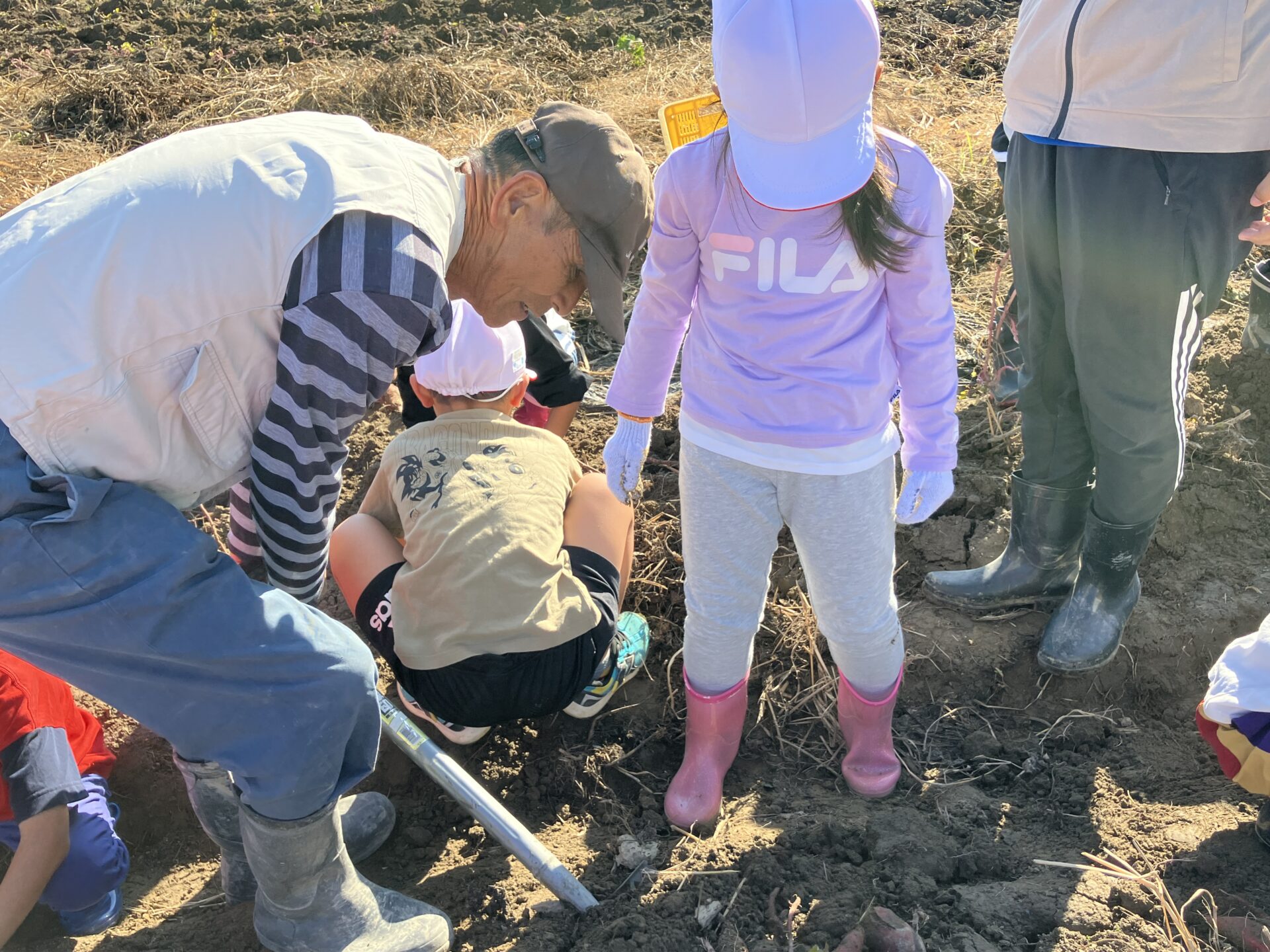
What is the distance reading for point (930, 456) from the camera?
1928 mm

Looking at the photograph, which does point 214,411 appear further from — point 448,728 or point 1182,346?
point 1182,346

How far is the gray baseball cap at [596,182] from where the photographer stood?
1747mm

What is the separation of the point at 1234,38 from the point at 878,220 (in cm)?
80

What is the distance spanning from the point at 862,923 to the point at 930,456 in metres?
0.86

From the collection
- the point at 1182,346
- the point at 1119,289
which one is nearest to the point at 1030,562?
the point at 1182,346

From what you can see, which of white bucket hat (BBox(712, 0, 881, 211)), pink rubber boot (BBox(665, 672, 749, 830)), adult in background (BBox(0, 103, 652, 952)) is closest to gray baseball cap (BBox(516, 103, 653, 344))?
adult in background (BBox(0, 103, 652, 952))

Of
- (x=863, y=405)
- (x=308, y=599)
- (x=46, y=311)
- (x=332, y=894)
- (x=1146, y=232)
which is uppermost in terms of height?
(x=46, y=311)

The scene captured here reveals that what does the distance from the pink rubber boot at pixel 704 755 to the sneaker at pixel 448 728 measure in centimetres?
54

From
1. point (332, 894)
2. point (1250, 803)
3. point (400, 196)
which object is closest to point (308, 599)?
point (332, 894)

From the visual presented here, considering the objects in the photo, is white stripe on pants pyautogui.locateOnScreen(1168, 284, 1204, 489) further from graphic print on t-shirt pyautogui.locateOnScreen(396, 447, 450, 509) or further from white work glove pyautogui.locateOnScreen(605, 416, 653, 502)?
graphic print on t-shirt pyautogui.locateOnScreen(396, 447, 450, 509)

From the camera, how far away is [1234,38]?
73.8 inches

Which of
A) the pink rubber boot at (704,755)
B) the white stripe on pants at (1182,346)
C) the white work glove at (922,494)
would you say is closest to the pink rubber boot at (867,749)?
the pink rubber boot at (704,755)

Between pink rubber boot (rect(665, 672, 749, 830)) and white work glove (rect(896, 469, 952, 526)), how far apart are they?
0.52 m

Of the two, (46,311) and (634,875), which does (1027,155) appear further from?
(46,311)
